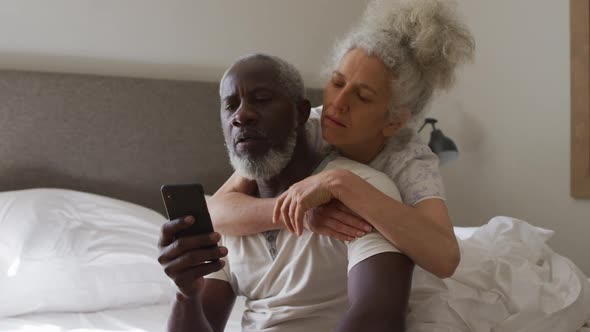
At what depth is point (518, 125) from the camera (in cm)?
267

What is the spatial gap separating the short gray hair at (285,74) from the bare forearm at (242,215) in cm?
22

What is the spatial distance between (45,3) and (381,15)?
5.32ft

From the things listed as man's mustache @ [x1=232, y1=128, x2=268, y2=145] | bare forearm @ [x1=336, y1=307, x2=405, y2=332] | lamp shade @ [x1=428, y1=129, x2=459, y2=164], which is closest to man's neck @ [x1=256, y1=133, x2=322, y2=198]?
man's mustache @ [x1=232, y1=128, x2=268, y2=145]

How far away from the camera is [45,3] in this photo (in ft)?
7.68

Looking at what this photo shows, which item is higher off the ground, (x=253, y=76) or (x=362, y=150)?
(x=253, y=76)

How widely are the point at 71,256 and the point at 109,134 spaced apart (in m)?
0.65

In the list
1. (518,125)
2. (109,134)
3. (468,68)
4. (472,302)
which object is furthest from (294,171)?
(468,68)

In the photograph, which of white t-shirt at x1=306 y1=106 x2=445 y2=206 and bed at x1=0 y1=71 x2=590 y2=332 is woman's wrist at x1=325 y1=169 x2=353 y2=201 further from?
bed at x1=0 y1=71 x2=590 y2=332

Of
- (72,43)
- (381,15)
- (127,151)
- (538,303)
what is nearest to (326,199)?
(381,15)

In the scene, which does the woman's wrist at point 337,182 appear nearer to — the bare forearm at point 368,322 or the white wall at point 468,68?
the bare forearm at point 368,322

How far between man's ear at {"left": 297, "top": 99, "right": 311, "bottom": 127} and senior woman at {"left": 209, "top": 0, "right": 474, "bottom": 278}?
0.05m

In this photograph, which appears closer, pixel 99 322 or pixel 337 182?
pixel 337 182

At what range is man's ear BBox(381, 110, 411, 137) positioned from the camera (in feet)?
3.92

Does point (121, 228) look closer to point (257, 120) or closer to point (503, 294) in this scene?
point (257, 120)
